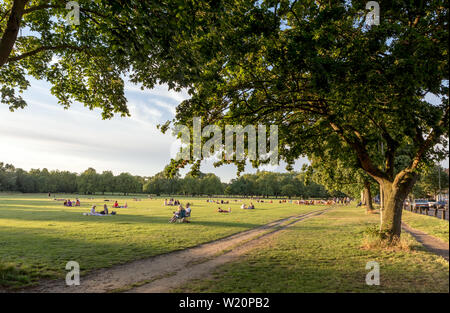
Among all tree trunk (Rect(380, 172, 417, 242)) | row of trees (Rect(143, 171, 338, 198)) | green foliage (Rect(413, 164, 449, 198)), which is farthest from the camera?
row of trees (Rect(143, 171, 338, 198))

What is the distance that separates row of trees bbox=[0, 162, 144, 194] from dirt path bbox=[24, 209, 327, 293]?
438 ft

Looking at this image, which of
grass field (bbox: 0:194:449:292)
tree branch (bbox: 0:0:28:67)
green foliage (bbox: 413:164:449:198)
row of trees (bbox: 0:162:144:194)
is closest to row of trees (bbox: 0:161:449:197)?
row of trees (bbox: 0:162:144:194)

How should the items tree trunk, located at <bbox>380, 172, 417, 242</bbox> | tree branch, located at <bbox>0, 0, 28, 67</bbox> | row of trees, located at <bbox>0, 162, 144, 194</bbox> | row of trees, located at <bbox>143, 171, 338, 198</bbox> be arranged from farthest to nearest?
row of trees, located at <bbox>143, 171, 338, 198</bbox>, row of trees, located at <bbox>0, 162, 144, 194</bbox>, tree trunk, located at <bbox>380, 172, 417, 242</bbox>, tree branch, located at <bbox>0, 0, 28, 67</bbox>

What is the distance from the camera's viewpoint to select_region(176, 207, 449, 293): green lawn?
6535 millimetres

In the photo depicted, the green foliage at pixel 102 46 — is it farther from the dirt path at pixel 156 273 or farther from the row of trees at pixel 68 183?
the row of trees at pixel 68 183

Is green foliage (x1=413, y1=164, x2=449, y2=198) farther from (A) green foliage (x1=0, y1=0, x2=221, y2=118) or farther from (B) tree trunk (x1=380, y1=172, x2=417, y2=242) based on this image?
(A) green foliage (x1=0, y1=0, x2=221, y2=118)

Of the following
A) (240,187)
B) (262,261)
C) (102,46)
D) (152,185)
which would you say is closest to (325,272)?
(262,261)

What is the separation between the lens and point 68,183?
446 ft

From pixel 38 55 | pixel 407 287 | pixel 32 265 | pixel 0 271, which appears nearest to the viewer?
pixel 407 287
